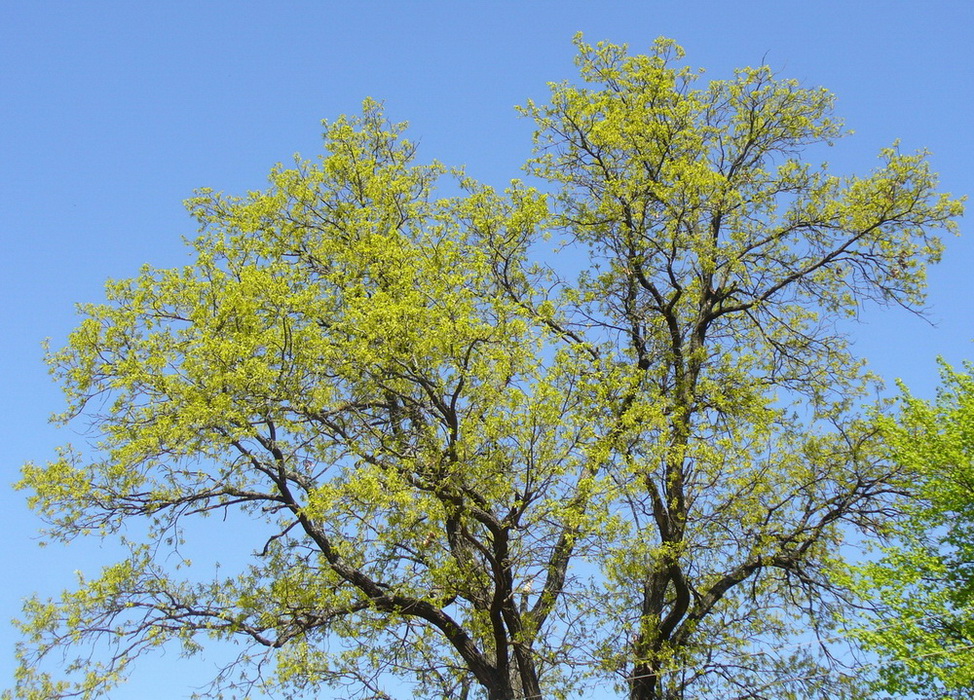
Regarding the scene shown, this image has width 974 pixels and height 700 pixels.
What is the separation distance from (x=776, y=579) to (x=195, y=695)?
9173 mm

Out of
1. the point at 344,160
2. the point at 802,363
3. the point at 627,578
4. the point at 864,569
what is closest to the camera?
the point at 864,569

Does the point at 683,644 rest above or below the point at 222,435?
below

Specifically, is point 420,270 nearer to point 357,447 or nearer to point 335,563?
point 357,447

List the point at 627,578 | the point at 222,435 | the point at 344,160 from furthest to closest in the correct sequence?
the point at 344,160, the point at 627,578, the point at 222,435

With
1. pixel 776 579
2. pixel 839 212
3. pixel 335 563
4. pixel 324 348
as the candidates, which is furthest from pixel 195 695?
pixel 839 212

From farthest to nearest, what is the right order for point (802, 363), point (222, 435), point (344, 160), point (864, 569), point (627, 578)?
1. point (344, 160)
2. point (802, 363)
3. point (627, 578)
4. point (864, 569)
5. point (222, 435)

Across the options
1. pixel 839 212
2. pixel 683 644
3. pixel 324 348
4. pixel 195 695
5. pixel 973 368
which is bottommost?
pixel 195 695

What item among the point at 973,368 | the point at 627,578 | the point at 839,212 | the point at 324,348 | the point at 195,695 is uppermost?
the point at 839,212

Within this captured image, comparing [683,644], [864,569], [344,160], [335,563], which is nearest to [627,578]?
[683,644]

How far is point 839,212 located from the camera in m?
16.1

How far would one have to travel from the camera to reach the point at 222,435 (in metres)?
13.1

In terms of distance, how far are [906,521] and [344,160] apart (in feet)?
37.4

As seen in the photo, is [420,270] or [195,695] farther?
[420,270]

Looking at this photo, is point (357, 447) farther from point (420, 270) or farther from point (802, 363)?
point (802, 363)
